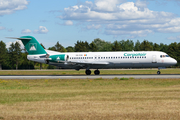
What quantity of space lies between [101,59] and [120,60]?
11.1 feet

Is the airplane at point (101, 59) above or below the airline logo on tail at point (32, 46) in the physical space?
below

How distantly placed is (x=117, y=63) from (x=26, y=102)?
2976 cm

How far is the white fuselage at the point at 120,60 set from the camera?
139ft

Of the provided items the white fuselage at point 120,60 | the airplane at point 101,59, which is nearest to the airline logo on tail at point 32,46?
the airplane at point 101,59

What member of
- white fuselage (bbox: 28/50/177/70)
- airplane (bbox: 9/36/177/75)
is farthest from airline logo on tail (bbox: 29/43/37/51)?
white fuselage (bbox: 28/50/177/70)

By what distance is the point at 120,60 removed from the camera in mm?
42938

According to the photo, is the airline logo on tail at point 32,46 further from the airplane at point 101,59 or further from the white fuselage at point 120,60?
the white fuselage at point 120,60

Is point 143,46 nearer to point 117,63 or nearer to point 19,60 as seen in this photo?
point 19,60

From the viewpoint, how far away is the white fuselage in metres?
42.3

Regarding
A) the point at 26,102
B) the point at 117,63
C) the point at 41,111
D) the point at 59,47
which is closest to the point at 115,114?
the point at 41,111

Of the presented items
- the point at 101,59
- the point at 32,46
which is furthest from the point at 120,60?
the point at 32,46

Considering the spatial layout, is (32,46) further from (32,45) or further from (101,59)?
(101,59)

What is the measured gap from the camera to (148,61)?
42406 mm

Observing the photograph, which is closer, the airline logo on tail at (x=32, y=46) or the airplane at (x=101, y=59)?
the airplane at (x=101, y=59)
